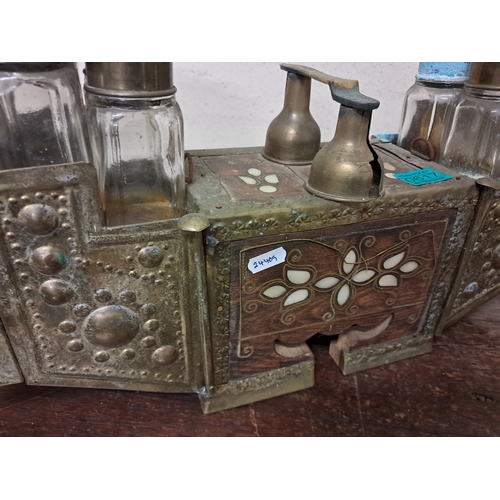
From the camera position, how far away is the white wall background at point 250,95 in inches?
46.4

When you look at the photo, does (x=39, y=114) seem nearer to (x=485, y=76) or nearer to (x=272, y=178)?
(x=272, y=178)

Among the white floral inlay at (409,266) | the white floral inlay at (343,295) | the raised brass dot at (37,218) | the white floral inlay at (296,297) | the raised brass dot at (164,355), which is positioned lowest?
the raised brass dot at (164,355)

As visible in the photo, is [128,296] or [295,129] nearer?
[128,296]

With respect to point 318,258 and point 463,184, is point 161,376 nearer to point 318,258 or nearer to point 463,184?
point 318,258

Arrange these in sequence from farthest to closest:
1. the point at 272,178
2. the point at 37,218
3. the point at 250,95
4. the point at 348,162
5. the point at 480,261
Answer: the point at 250,95, the point at 480,261, the point at 272,178, the point at 348,162, the point at 37,218

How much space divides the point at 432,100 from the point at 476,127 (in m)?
0.12

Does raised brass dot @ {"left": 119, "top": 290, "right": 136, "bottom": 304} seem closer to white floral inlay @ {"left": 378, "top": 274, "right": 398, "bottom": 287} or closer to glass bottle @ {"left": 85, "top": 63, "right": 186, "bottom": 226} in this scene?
glass bottle @ {"left": 85, "top": 63, "right": 186, "bottom": 226}

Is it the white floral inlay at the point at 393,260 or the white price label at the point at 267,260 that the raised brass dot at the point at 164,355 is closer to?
the white price label at the point at 267,260

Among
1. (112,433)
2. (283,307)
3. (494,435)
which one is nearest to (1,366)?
(112,433)

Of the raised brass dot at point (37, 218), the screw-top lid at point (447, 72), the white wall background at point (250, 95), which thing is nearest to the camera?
the raised brass dot at point (37, 218)

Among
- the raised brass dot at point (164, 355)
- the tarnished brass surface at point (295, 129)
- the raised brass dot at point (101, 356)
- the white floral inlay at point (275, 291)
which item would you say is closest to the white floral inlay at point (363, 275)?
the white floral inlay at point (275, 291)

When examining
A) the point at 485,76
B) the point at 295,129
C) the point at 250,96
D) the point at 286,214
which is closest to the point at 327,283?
the point at 286,214

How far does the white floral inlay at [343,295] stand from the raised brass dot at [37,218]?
51cm

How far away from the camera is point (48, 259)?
26.4 inches
